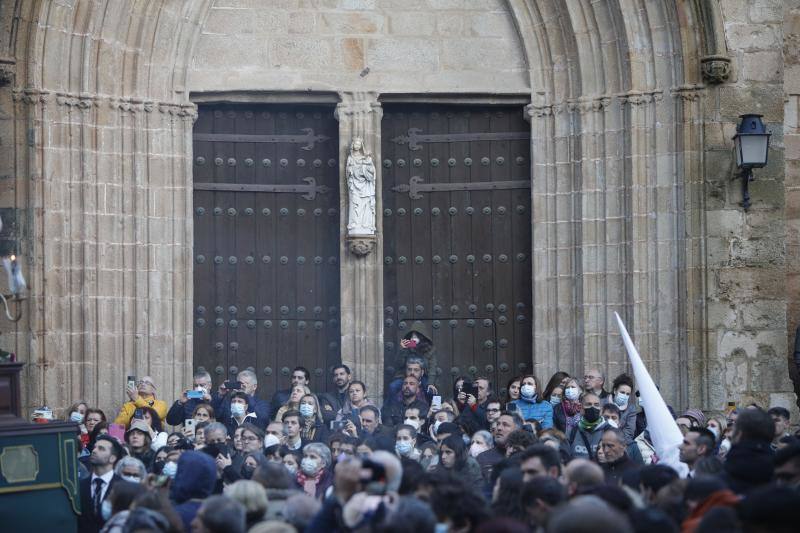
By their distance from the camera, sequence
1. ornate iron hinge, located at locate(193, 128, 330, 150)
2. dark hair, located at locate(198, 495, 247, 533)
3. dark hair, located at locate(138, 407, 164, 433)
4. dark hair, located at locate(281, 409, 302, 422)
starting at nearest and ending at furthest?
dark hair, located at locate(198, 495, 247, 533) → dark hair, located at locate(281, 409, 302, 422) → dark hair, located at locate(138, 407, 164, 433) → ornate iron hinge, located at locate(193, 128, 330, 150)

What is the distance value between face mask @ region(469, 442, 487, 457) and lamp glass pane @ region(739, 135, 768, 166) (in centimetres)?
487

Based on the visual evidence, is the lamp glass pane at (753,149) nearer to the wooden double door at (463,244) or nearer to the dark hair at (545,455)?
the wooden double door at (463,244)

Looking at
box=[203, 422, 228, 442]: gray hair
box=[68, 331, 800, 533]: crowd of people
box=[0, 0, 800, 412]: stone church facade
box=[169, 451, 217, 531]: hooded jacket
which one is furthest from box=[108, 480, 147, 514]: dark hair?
box=[0, 0, 800, 412]: stone church facade

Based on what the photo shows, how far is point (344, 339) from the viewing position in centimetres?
1645

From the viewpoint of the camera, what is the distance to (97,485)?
1127 cm

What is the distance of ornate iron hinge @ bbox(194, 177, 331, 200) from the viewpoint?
54.4ft

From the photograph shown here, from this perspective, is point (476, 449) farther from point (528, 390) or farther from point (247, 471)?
point (528, 390)

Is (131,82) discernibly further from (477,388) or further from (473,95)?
(477,388)

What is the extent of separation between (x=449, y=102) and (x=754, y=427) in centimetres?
872

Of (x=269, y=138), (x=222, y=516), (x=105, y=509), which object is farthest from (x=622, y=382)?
(x=222, y=516)

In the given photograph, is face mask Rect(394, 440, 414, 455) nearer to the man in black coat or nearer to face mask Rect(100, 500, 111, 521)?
the man in black coat

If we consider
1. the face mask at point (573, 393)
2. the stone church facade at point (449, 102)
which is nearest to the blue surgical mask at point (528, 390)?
the face mask at point (573, 393)

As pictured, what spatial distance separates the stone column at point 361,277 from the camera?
16422mm

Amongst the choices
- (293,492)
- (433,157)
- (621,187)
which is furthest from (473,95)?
(293,492)
